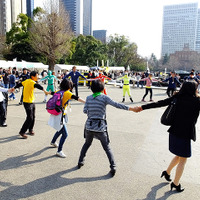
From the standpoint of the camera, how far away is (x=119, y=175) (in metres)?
3.67

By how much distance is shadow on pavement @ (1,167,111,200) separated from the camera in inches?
119

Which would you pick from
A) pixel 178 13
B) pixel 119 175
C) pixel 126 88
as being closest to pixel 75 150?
pixel 119 175

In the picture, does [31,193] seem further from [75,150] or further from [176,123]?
[176,123]

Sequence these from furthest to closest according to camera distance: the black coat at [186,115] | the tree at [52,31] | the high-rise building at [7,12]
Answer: the high-rise building at [7,12]
the tree at [52,31]
the black coat at [186,115]

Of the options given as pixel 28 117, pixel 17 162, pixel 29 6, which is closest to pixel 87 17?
pixel 29 6

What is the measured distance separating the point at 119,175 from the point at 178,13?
481ft

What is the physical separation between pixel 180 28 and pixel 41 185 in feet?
458

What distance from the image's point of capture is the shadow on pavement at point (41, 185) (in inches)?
119

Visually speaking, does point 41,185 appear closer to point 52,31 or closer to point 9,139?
point 9,139

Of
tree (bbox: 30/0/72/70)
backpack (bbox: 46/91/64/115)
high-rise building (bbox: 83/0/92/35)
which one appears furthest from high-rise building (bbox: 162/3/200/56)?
backpack (bbox: 46/91/64/115)

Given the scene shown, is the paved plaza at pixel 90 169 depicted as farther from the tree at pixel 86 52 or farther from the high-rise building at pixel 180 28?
the high-rise building at pixel 180 28

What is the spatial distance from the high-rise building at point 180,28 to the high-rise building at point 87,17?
5243cm

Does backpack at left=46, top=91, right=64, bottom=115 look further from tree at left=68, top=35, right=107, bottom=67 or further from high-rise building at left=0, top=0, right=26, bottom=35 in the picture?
high-rise building at left=0, top=0, right=26, bottom=35

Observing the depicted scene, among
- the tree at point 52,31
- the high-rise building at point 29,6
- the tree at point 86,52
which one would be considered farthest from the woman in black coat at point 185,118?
the high-rise building at point 29,6
